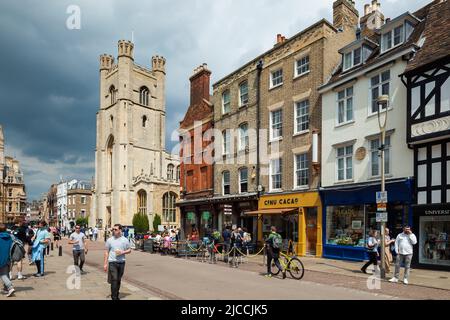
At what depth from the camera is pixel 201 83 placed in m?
30.5

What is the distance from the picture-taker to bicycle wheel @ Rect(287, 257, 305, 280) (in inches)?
483

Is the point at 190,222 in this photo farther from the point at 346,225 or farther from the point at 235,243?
the point at 346,225

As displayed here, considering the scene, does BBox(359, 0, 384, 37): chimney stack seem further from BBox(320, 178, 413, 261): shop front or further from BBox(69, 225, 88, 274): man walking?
BBox(69, 225, 88, 274): man walking

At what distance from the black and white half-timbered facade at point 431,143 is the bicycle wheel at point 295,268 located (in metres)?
5.62

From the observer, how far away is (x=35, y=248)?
12.2 m

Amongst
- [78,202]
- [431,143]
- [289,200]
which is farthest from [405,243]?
[78,202]

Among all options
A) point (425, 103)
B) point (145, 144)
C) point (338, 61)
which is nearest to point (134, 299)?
point (425, 103)

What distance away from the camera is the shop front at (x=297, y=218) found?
63.3 ft

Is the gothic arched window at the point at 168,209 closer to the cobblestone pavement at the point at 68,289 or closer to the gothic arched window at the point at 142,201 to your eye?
the gothic arched window at the point at 142,201

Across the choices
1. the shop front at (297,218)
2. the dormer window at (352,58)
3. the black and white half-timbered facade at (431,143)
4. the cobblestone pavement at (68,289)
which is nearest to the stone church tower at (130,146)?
the shop front at (297,218)

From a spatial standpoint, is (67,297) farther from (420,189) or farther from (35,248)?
(420,189)

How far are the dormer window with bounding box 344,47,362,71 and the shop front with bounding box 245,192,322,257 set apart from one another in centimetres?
690

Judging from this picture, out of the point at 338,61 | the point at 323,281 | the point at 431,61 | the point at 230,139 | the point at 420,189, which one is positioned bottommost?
the point at 323,281
